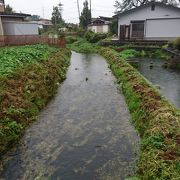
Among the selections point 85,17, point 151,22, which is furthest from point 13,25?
point 85,17

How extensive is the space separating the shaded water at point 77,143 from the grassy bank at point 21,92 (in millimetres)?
394

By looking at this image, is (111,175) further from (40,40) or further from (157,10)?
(157,10)

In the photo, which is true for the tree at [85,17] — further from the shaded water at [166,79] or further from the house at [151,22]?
the shaded water at [166,79]

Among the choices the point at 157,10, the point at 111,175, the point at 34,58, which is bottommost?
the point at 111,175

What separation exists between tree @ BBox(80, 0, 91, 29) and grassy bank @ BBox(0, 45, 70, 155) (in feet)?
166

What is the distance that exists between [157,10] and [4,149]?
3260 cm

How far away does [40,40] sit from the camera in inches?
1126

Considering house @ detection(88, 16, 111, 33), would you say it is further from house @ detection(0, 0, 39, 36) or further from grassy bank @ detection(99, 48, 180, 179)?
grassy bank @ detection(99, 48, 180, 179)

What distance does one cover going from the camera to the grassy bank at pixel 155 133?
5570 millimetres

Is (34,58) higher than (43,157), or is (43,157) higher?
(34,58)

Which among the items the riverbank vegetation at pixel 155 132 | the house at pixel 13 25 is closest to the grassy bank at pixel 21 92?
the riverbank vegetation at pixel 155 132

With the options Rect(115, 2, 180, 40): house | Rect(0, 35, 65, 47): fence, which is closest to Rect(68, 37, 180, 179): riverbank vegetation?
Rect(0, 35, 65, 47): fence

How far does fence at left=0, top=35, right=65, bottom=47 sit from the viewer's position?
1021 inches

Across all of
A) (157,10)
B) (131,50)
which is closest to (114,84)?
(131,50)
